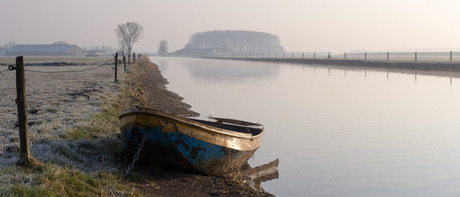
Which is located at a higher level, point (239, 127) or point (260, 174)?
point (239, 127)

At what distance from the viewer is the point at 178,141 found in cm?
827

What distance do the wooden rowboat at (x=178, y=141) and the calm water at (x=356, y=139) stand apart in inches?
43.8

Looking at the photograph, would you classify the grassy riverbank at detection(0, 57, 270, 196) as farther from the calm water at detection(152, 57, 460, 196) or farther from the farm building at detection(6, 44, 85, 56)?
the farm building at detection(6, 44, 85, 56)

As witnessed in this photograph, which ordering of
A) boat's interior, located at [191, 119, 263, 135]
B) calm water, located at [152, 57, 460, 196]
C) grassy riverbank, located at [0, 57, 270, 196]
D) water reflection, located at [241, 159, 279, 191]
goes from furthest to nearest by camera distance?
boat's interior, located at [191, 119, 263, 135], water reflection, located at [241, 159, 279, 191], calm water, located at [152, 57, 460, 196], grassy riverbank, located at [0, 57, 270, 196]

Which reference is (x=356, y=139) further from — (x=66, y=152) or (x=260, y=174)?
(x=66, y=152)

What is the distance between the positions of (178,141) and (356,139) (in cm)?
637

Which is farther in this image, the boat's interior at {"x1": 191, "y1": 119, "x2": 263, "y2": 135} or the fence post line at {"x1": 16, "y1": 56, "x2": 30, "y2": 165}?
the boat's interior at {"x1": 191, "y1": 119, "x2": 263, "y2": 135}

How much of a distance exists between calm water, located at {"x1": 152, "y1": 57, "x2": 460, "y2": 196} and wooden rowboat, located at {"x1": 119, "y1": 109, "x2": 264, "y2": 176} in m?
1.11

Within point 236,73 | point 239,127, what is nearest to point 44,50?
point 236,73

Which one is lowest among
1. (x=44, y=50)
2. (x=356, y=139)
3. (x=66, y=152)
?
(x=356, y=139)

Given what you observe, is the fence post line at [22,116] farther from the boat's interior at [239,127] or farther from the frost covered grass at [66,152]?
the boat's interior at [239,127]

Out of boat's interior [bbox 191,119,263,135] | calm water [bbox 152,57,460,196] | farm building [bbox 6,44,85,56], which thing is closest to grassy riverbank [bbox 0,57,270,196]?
calm water [bbox 152,57,460,196]

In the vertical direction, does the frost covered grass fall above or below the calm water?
above

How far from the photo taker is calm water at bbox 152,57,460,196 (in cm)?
909
